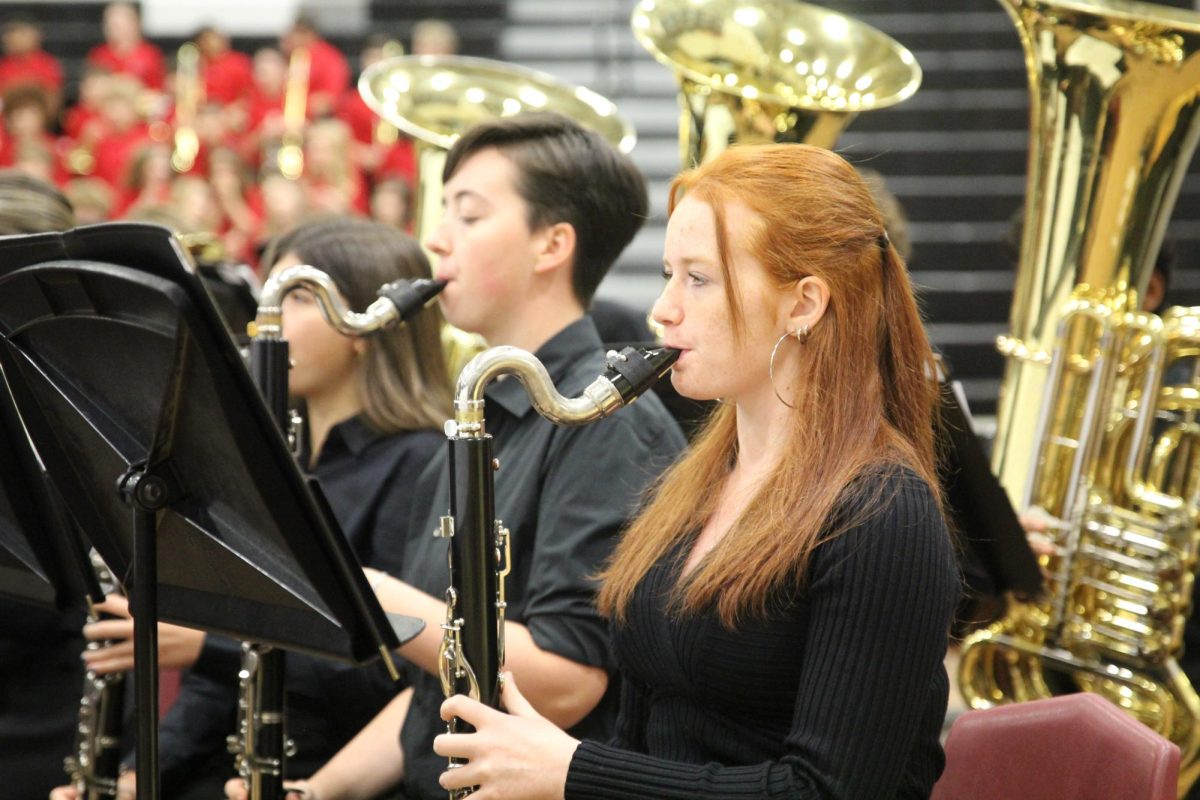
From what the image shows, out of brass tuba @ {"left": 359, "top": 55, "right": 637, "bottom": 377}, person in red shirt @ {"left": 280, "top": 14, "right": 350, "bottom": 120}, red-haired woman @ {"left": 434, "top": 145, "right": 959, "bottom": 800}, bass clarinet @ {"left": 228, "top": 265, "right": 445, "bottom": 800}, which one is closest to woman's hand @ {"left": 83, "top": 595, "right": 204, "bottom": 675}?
bass clarinet @ {"left": 228, "top": 265, "right": 445, "bottom": 800}

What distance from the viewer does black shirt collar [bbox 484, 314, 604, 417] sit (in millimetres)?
2199

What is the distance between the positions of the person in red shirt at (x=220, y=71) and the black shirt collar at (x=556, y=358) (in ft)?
26.9

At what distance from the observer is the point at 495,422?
7.48 feet

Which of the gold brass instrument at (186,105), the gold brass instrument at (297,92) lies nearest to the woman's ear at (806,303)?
the gold brass instrument at (186,105)

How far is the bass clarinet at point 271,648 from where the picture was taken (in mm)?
2027

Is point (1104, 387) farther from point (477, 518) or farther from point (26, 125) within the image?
point (26, 125)

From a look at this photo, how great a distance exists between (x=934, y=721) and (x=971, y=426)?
65cm

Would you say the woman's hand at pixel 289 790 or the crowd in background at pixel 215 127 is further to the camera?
the crowd in background at pixel 215 127

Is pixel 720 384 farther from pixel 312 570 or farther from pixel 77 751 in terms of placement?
pixel 77 751

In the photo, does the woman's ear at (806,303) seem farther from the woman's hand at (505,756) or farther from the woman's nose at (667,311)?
the woman's hand at (505,756)

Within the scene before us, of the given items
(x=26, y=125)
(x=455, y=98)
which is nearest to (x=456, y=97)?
(x=455, y=98)

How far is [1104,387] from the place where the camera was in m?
2.56

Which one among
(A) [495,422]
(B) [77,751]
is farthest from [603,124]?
(B) [77,751]

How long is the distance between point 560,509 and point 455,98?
5.44 ft
